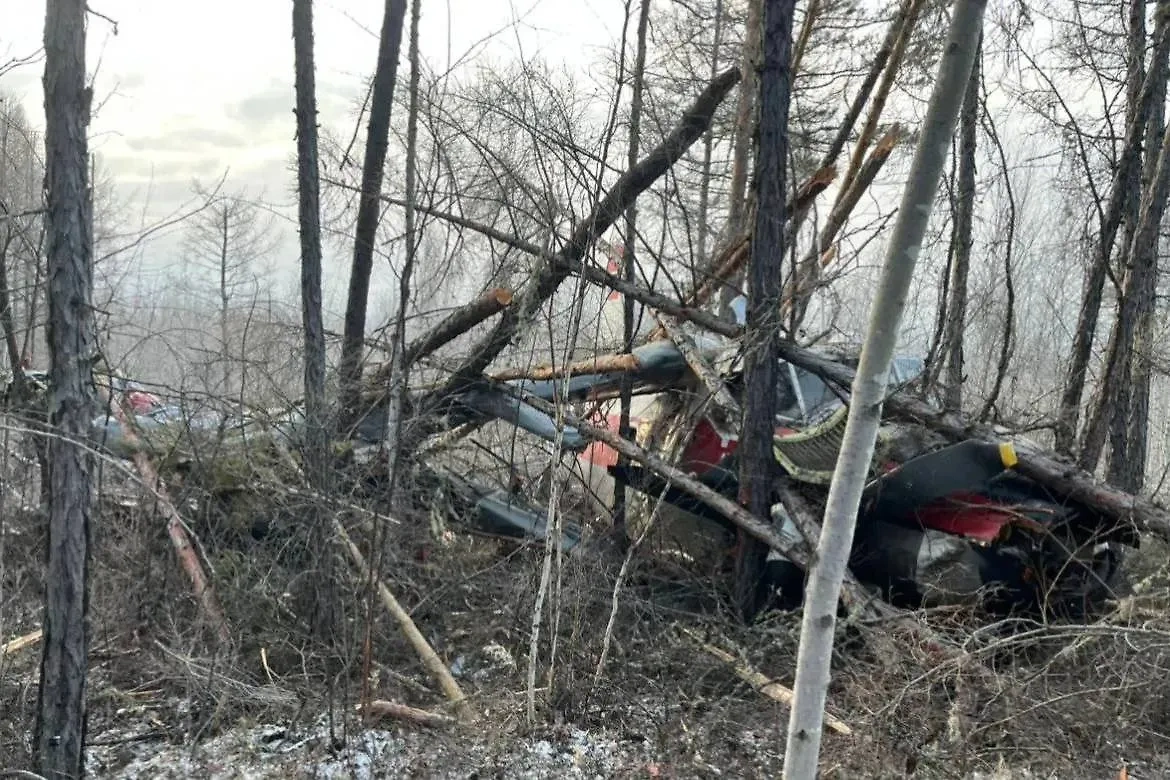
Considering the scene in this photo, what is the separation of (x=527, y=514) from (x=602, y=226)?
247 centimetres

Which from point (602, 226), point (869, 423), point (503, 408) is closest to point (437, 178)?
point (602, 226)

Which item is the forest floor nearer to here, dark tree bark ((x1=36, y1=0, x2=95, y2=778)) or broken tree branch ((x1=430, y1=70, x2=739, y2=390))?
dark tree bark ((x1=36, y1=0, x2=95, y2=778))

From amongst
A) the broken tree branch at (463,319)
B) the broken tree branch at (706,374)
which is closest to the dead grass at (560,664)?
the broken tree branch at (706,374)

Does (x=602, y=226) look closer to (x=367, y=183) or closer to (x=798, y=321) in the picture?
(x=798, y=321)

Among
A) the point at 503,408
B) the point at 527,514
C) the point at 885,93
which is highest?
the point at 885,93

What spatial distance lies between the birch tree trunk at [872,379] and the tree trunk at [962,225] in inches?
256

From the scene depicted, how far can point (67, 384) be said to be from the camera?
11.9ft

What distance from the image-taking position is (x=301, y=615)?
5406 millimetres

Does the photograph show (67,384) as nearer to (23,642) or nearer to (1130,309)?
(23,642)

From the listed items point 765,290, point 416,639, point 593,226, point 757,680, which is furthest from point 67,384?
point 765,290

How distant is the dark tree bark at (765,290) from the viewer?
19.1 feet

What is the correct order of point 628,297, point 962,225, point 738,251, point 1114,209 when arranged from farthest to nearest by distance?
point 962,225 → point 1114,209 → point 738,251 → point 628,297

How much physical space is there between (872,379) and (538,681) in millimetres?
3352

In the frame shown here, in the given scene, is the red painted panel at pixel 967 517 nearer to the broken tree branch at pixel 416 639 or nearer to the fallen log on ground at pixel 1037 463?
the fallen log on ground at pixel 1037 463
